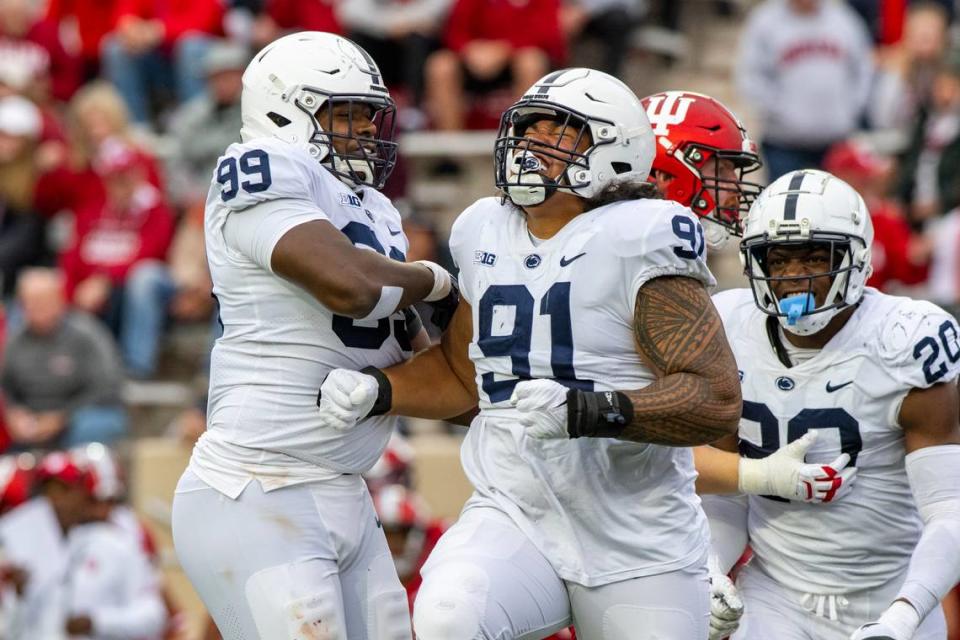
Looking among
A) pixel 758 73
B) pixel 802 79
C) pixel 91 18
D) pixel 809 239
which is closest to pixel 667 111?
pixel 809 239

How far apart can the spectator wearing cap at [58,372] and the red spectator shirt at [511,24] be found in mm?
2729

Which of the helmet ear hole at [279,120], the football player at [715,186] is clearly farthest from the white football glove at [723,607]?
the helmet ear hole at [279,120]

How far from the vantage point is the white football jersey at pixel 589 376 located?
13.4 feet

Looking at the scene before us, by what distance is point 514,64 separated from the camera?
10.2 m

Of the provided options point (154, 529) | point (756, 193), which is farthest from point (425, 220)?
point (756, 193)

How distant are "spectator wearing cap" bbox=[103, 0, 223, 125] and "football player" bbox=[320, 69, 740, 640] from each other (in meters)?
7.18

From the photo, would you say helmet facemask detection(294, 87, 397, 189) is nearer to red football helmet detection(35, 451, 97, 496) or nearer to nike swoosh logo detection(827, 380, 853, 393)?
nike swoosh logo detection(827, 380, 853, 393)

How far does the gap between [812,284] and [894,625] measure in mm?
927

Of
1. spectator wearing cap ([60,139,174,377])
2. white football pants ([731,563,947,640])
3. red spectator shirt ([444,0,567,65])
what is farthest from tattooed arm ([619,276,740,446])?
spectator wearing cap ([60,139,174,377])

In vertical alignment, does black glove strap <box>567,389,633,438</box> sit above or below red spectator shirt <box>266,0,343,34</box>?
below

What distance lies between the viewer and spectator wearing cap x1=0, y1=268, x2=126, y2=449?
9.48 meters

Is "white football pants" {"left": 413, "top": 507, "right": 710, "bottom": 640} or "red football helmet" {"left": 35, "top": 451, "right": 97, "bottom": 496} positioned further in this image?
"red football helmet" {"left": 35, "top": 451, "right": 97, "bottom": 496}

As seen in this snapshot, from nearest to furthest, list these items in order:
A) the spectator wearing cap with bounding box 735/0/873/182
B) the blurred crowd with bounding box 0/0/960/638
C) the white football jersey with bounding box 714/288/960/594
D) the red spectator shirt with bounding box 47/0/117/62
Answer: the white football jersey with bounding box 714/288/960/594 < the blurred crowd with bounding box 0/0/960/638 < the spectator wearing cap with bounding box 735/0/873/182 < the red spectator shirt with bounding box 47/0/117/62

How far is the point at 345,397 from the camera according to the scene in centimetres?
420
